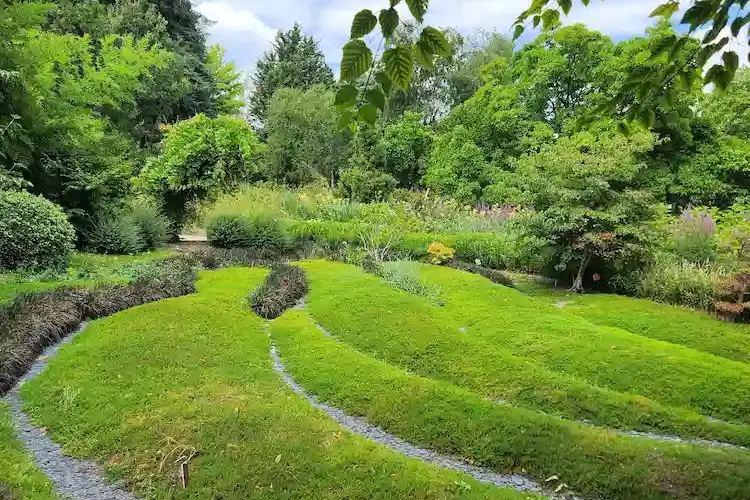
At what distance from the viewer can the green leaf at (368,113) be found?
1.44 meters

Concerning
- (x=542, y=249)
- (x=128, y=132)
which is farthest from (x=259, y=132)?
(x=542, y=249)

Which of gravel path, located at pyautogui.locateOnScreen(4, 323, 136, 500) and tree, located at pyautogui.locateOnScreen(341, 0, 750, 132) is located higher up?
tree, located at pyautogui.locateOnScreen(341, 0, 750, 132)

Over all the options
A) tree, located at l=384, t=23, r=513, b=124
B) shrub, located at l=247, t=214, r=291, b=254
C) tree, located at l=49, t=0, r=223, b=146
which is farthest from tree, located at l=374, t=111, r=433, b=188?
shrub, located at l=247, t=214, r=291, b=254

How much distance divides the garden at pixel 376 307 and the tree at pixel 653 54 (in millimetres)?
13

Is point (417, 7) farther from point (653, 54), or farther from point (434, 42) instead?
point (653, 54)

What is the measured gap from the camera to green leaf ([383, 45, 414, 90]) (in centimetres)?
140

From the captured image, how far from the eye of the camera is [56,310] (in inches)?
256

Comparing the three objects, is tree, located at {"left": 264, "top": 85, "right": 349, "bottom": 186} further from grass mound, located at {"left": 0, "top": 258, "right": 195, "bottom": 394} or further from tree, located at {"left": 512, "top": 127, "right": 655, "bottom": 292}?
grass mound, located at {"left": 0, "top": 258, "right": 195, "bottom": 394}

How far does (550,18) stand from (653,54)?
0.50 meters

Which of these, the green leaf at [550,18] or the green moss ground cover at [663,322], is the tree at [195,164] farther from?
the green leaf at [550,18]

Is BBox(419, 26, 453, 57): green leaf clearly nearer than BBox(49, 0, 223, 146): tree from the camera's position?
Yes

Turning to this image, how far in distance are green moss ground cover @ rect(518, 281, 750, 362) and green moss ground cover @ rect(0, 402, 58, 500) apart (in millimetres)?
7112

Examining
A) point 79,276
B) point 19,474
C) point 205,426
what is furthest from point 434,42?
point 79,276

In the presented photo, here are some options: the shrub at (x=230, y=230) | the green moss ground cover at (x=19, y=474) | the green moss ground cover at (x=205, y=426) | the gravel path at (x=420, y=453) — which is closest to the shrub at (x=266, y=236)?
the shrub at (x=230, y=230)
